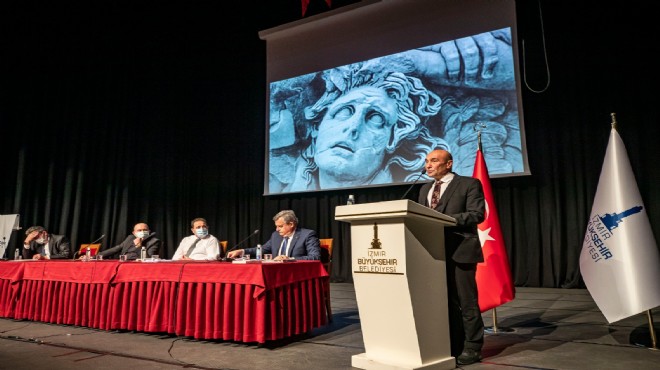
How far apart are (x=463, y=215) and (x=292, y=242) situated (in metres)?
1.92

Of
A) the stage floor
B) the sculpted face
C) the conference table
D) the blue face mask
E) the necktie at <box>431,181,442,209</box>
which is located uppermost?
the sculpted face

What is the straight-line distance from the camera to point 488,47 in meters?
5.84

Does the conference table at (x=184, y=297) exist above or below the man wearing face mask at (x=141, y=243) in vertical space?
below

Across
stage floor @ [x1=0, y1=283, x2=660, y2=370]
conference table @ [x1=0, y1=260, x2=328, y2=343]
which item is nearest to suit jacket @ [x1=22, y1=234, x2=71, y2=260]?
conference table @ [x1=0, y1=260, x2=328, y2=343]

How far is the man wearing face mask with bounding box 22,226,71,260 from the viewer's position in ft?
18.7

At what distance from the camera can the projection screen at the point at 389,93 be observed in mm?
5770

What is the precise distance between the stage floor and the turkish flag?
26 cm

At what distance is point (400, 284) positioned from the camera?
87.7 inches

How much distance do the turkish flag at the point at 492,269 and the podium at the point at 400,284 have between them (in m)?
1.30

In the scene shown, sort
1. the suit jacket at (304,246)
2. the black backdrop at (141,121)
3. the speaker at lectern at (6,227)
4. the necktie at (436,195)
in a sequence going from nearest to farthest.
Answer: the necktie at (436,195) < the suit jacket at (304,246) < the speaker at lectern at (6,227) < the black backdrop at (141,121)

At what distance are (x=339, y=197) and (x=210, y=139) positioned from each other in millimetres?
2803

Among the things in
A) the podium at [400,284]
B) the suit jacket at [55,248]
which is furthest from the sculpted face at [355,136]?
the podium at [400,284]

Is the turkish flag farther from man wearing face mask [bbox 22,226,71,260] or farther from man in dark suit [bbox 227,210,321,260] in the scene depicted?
man wearing face mask [bbox 22,226,71,260]

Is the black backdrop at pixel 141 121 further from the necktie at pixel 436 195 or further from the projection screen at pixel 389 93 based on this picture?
the necktie at pixel 436 195
